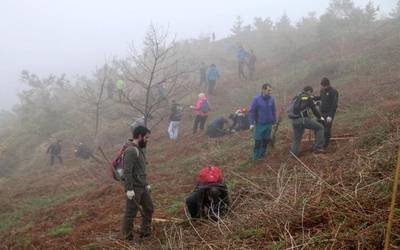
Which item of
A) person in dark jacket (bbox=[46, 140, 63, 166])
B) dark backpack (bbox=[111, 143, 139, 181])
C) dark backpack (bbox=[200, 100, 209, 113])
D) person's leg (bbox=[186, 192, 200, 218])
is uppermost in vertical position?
dark backpack (bbox=[200, 100, 209, 113])

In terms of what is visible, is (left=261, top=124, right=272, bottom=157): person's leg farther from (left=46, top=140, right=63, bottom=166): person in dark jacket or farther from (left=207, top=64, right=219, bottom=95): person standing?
(left=207, top=64, right=219, bottom=95): person standing

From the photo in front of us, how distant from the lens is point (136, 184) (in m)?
6.45

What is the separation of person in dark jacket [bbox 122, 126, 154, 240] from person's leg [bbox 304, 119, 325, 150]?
13.5ft

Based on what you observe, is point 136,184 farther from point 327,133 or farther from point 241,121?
point 241,121

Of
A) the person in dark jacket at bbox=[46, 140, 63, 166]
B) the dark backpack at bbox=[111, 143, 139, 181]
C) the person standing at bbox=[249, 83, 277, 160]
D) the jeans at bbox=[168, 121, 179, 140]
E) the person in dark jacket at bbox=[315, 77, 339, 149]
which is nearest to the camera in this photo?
the dark backpack at bbox=[111, 143, 139, 181]

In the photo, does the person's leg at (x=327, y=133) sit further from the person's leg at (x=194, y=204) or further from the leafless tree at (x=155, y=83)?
the leafless tree at (x=155, y=83)

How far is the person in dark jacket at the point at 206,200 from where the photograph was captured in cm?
630

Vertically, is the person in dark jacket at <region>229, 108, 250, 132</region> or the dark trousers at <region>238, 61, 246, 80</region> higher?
the dark trousers at <region>238, 61, 246, 80</region>

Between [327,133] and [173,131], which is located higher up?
[327,133]

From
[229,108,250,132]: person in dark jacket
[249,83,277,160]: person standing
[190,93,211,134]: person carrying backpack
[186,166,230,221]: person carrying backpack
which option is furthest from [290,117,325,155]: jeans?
[190,93,211,134]: person carrying backpack

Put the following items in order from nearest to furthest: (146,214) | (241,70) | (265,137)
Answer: (146,214), (265,137), (241,70)

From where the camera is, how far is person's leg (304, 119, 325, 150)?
9.25 meters

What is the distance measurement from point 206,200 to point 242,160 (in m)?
4.73

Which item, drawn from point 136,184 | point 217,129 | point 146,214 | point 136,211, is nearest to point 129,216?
point 136,211
